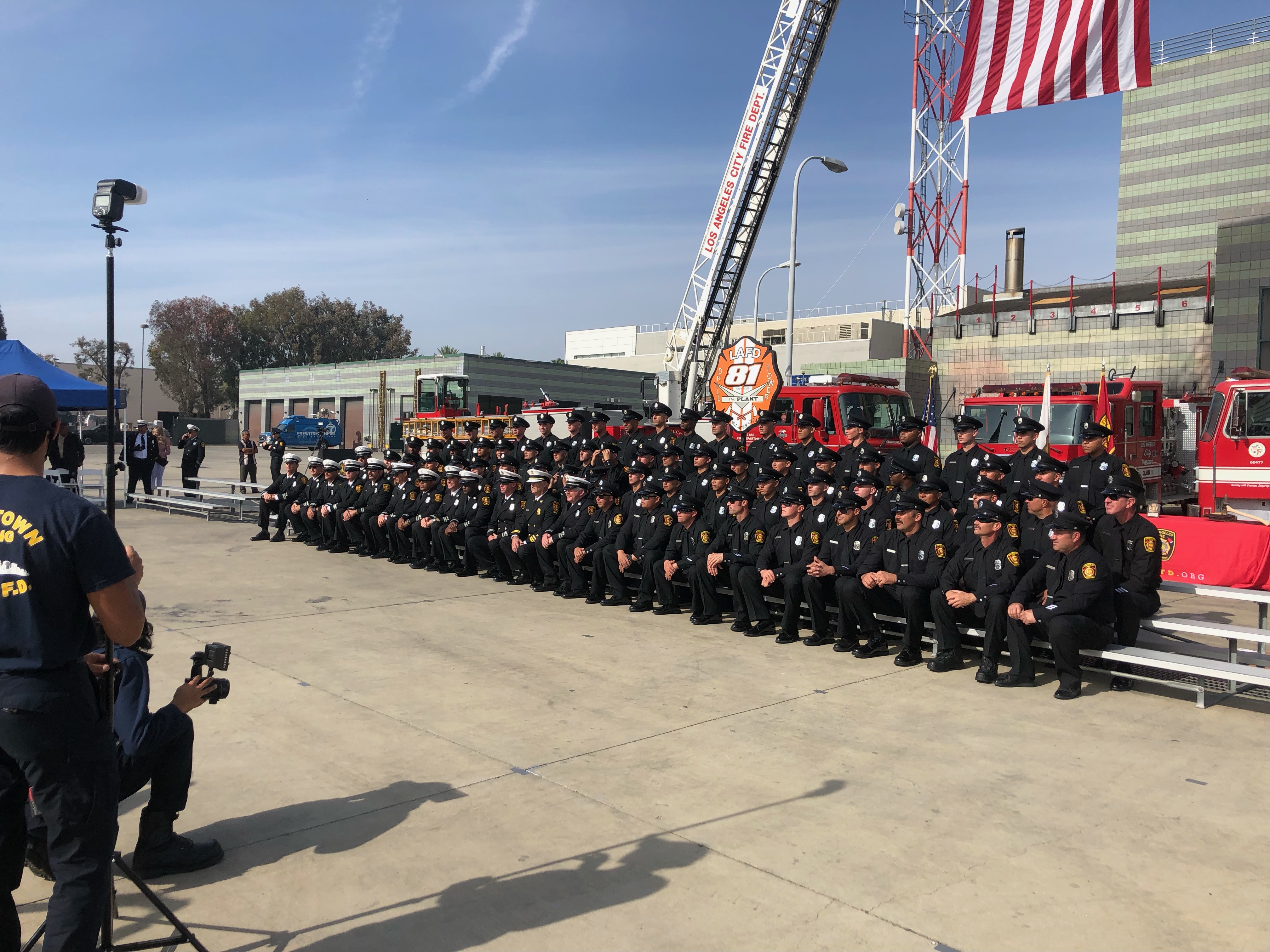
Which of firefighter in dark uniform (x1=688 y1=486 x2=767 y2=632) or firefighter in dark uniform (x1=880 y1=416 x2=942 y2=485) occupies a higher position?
firefighter in dark uniform (x1=880 y1=416 x2=942 y2=485)

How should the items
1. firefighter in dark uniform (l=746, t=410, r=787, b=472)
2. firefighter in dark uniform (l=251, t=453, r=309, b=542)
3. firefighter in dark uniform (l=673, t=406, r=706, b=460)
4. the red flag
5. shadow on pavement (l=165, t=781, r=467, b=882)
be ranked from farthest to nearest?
firefighter in dark uniform (l=251, t=453, r=309, b=542) < the red flag < firefighter in dark uniform (l=673, t=406, r=706, b=460) < firefighter in dark uniform (l=746, t=410, r=787, b=472) < shadow on pavement (l=165, t=781, r=467, b=882)

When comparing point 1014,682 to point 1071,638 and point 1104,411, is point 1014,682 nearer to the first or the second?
point 1071,638

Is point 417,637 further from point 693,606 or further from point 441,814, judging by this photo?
point 441,814

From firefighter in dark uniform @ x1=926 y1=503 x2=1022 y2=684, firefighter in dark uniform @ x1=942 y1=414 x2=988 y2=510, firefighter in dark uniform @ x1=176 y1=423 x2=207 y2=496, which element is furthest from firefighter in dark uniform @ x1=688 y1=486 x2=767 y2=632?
firefighter in dark uniform @ x1=176 y1=423 x2=207 y2=496

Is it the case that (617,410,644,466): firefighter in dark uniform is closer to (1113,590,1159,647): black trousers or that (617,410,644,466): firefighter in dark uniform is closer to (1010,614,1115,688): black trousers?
(1010,614,1115,688): black trousers

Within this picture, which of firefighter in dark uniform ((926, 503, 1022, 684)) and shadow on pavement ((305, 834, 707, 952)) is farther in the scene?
firefighter in dark uniform ((926, 503, 1022, 684))

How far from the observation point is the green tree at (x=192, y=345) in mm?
66250

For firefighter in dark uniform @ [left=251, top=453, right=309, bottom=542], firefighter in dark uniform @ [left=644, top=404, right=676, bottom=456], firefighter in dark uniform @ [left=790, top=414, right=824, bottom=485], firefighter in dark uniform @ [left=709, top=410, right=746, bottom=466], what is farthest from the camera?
firefighter in dark uniform @ [left=251, top=453, right=309, bottom=542]

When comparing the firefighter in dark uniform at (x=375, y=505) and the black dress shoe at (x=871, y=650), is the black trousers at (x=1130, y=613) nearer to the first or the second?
the black dress shoe at (x=871, y=650)

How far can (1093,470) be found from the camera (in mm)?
8742

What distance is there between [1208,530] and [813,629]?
4.49 meters

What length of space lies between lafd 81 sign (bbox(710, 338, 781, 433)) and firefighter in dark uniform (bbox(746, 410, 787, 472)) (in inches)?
23.1

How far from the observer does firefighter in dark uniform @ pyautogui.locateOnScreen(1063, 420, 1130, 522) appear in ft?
27.5

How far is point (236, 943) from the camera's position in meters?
3.35
